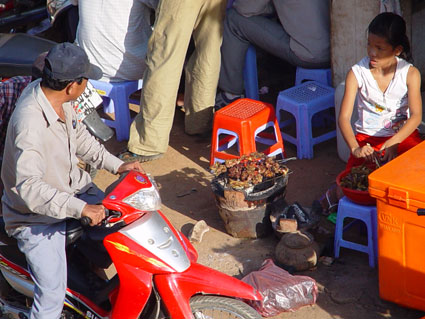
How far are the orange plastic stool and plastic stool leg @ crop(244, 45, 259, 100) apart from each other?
779mm

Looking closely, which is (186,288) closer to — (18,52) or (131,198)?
(131,198)

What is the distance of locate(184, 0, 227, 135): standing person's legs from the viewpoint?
20.5ft

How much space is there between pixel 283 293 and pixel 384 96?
60.9 inches

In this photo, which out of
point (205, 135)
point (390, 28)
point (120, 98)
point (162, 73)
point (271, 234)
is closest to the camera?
point (390, 28)

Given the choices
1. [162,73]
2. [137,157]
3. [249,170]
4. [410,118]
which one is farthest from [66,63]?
[137,157]

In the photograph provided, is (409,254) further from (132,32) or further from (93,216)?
(132,32)

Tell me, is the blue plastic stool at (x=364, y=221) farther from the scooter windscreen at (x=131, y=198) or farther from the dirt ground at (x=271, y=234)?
the scooter windscreen at (x=131, y=198)

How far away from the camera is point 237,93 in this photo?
6820 mm

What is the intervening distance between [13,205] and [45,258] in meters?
0.33

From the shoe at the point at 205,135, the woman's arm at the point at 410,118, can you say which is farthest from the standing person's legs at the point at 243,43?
the woman's arm at the point at 410,118

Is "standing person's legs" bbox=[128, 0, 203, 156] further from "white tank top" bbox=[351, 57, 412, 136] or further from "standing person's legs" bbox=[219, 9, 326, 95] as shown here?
"white tank top" bbox=[351, 57, 412, 136]

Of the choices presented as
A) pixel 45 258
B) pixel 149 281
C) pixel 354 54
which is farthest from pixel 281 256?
pixel 354 54

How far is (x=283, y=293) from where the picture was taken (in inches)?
162

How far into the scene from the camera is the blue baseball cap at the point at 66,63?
3.17 metres
